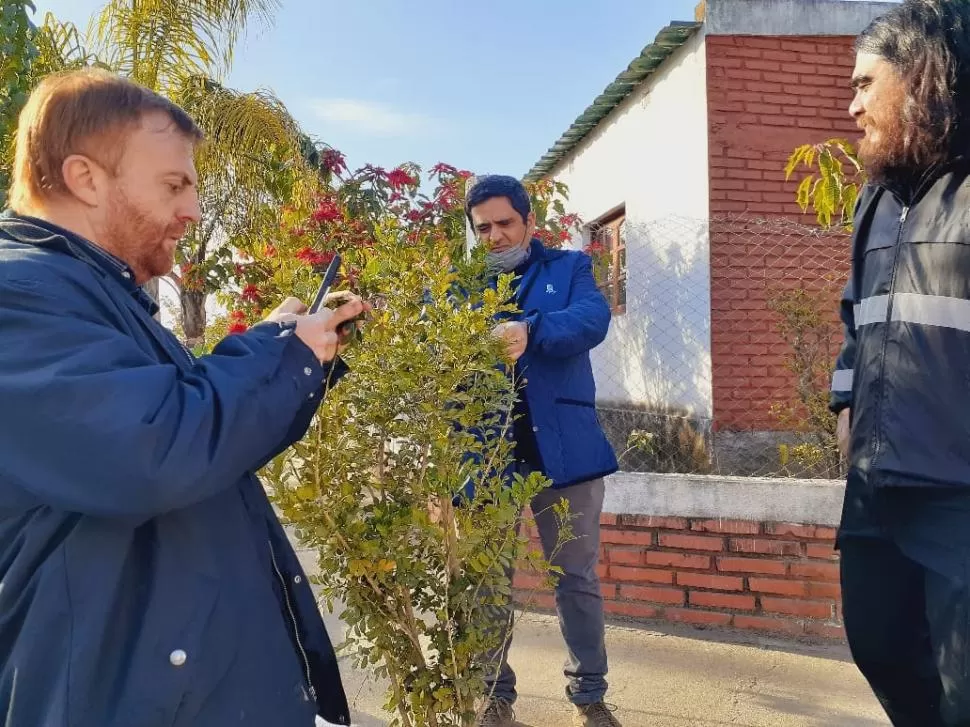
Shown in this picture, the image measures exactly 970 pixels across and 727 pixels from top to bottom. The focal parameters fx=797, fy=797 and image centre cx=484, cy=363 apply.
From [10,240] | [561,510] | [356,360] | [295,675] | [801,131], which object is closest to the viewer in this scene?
[10,240]

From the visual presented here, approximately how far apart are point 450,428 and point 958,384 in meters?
1.16

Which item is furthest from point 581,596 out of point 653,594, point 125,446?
point 125,446

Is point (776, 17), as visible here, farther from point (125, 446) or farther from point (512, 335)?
point (125, 446)

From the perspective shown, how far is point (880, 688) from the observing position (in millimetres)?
2096

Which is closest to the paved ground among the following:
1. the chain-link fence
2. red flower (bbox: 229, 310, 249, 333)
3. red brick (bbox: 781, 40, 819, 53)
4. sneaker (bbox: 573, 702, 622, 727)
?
sneaker (bbox: 573, 702, 622, 727)

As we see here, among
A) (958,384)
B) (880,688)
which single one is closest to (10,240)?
(958,384)

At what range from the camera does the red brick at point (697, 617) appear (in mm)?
3773

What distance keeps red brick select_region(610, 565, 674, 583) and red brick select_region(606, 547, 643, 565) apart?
3 cm

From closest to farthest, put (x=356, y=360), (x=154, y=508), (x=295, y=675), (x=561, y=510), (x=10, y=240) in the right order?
1. (x=154, y=508)
2. (x=10, y=240)
3. (x=295, y=675)
4. (x=356, y=360)
5. (x=561, y=510)

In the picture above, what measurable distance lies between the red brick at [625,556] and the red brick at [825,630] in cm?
80

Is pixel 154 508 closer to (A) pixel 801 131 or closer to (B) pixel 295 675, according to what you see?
(B) pixel 295 675

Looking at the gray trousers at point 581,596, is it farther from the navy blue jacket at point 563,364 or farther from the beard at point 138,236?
the beard at point 138,236

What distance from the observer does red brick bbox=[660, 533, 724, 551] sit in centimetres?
377

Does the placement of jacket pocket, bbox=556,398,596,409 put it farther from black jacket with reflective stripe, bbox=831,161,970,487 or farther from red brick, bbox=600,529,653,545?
red brick, bbox=600,529,653,545
